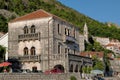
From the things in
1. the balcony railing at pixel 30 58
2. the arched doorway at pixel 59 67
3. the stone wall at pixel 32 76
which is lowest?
the stone wall at pixel 32 76

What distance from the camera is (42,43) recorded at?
172 ft

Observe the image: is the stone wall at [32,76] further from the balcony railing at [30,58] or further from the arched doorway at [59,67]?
the balcony railing at [30,58]

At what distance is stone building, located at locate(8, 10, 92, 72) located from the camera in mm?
50688

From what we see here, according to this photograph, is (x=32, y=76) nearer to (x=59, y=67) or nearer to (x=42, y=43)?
(x=59, y=67)

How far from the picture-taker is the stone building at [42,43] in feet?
166

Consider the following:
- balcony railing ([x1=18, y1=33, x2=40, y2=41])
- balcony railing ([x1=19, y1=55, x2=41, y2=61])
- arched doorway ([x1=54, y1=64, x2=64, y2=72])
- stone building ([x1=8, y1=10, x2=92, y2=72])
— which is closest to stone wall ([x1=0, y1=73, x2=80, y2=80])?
arched doorway ([x1=54, y1=64, x2=64, y2=72])

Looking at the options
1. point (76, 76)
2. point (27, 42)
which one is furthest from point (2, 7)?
point (76, 76)

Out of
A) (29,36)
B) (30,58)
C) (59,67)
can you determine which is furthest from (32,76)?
(29,36)

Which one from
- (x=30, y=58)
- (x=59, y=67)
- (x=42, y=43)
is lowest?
(x=59, y=67)

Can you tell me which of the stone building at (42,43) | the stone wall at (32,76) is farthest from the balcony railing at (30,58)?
the stone wall at (32,76)

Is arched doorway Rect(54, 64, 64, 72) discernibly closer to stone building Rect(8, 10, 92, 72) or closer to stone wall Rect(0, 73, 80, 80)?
stone building Rect(8, 10, 92, 72)

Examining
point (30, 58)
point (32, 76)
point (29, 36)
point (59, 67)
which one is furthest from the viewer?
point (29, 36)

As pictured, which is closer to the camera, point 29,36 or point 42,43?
point 42,43

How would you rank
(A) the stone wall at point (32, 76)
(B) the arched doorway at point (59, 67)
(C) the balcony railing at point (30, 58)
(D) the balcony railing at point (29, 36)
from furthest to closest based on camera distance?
(D) the balcony railing at point (29, 36)
(C) the balcony railing at point (30, 58)
(B) the arched doorway at point (59, 67)
(A) the stone wall at point (32, 76)
